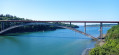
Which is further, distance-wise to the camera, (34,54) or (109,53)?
(34,54)

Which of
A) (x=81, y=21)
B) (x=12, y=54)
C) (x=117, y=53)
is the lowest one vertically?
(x=12, y=54)

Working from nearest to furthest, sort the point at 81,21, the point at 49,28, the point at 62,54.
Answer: the point at 62,54 < the point at 81,21 < the point at 49,28

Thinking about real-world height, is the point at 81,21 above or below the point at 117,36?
above

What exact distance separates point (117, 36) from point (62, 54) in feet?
18.7

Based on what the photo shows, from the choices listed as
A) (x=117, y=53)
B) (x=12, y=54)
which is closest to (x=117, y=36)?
(x=117, y=53)

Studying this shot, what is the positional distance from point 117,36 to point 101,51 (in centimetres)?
560

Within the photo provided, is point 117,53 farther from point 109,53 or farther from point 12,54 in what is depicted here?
point 12,54

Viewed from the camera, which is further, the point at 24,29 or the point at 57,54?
the point at 24,29

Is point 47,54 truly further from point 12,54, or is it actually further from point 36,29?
point 36,29

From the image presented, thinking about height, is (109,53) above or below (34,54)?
above

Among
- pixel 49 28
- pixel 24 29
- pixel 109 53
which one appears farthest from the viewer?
pixel 49 28

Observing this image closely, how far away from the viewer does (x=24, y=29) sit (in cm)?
2720

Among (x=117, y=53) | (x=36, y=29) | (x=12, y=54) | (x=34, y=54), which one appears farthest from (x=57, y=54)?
(x=36, y=29)

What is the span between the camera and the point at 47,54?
888 centimetres
